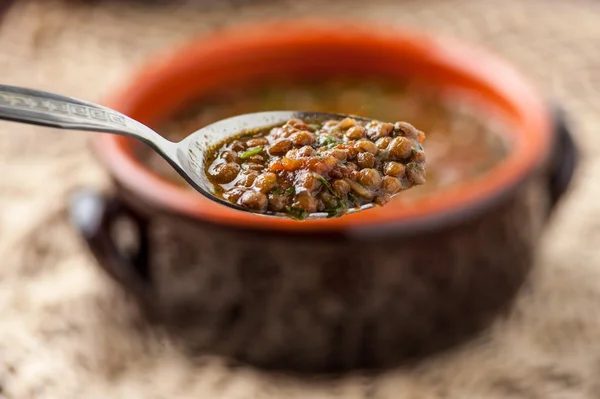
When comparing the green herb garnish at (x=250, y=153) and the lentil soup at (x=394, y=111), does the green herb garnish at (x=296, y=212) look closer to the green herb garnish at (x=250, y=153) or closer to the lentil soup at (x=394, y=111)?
the green herb garnish at (x=250, y=153)

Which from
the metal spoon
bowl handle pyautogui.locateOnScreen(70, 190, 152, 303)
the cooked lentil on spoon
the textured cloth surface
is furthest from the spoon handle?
the textured cloth surface

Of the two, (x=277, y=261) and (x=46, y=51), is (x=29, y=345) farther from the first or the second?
(x=46, y=51)

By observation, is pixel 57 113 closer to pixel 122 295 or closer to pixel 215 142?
pixel 215 142

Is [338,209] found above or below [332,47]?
below

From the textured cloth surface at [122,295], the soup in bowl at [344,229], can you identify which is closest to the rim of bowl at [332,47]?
the soup in bowl at [344,229]

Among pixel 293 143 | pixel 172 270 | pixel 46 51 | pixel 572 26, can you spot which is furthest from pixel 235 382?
pixel 572 26

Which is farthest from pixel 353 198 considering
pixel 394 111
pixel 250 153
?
pixel 394 111

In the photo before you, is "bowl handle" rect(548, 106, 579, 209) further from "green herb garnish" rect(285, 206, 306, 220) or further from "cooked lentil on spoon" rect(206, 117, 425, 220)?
"green herb garnish" rect(285, 206, 306, 220)
